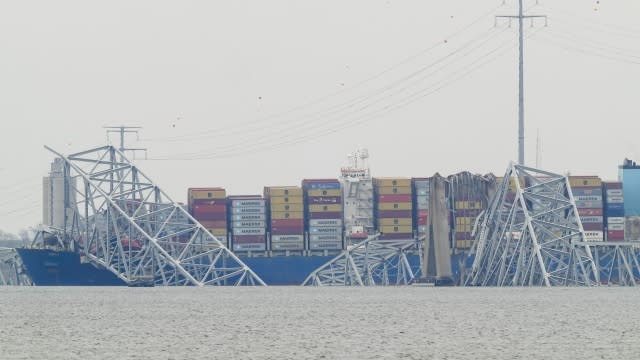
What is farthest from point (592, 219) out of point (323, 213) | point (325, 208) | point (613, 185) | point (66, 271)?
point (66, 271)

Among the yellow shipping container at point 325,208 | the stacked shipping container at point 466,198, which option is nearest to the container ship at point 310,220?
the yellow shipping container at point 325,208

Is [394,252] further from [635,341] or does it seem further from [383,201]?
[635,341]

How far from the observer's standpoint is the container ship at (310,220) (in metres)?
151

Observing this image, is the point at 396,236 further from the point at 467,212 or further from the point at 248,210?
the point at 467,212

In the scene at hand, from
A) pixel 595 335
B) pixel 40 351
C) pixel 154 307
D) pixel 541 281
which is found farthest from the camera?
pixel 541 281

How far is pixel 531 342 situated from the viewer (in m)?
47.0

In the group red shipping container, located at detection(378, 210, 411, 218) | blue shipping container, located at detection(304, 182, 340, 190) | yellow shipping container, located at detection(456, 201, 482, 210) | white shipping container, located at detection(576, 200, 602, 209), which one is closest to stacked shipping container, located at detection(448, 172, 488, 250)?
yellow shipping container, located at detection(456, 201, 482, 210)

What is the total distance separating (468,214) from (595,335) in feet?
278

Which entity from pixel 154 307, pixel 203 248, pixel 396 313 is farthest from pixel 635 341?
pixel 203 248

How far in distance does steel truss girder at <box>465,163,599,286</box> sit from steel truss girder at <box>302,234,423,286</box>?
7298 millimetres

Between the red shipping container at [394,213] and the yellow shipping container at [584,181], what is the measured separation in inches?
584

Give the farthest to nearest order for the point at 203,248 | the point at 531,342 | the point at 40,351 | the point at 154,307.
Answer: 1. the point at 203,248
2. the point at 154,307
3. the point at 531,342
4. the point at 40,351

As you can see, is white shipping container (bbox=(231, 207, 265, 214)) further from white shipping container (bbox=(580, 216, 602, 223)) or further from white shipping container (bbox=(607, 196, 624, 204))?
white shipping container (bbox=(607, 196, 624, 204))

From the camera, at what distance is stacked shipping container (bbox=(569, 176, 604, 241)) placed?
150 metres
